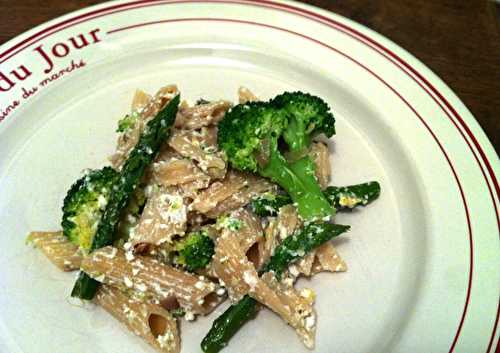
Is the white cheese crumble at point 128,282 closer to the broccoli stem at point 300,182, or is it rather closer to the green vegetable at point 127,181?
the green vegetable at point 127,181

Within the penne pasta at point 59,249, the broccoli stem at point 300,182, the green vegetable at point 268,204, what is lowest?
the penne pasta at point 59,249

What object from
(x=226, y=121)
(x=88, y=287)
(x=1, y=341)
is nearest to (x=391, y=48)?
(x=226, y=121)

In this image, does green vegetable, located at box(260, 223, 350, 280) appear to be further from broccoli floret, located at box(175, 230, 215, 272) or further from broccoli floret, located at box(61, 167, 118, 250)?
broccoli floret, located at box(61, 167, 118, 250)

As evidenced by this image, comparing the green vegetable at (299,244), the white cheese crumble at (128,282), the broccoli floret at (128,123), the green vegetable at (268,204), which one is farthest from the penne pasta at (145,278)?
the broccoli floret at (128,123)

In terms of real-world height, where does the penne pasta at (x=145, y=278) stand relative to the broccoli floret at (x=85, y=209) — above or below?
below

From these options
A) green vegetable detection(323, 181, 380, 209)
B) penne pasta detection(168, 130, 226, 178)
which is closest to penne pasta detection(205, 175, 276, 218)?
penne pasta detection(168, 130, 226, 178)

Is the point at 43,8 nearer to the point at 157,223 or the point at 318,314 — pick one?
the point at 157,223
